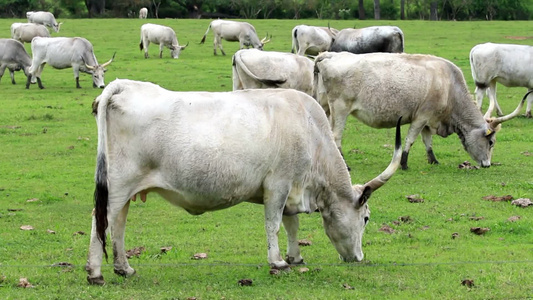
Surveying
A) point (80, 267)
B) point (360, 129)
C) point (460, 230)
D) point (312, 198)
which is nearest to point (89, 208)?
point (80, 267)

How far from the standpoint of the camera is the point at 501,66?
2075 centimetres

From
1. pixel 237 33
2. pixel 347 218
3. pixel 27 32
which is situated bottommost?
pixel 27 32

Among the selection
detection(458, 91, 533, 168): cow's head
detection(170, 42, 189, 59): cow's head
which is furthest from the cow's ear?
detection(170, 42, 189, 59): cow's head

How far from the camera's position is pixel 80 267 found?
876 cm

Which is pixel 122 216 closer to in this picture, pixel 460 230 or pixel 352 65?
pixel 460 230

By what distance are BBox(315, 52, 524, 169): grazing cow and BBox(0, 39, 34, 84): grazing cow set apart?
56.0 feet

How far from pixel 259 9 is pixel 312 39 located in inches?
1472

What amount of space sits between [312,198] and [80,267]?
258 centimetres

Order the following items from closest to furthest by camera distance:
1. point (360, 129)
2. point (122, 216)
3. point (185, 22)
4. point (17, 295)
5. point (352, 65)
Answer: point (17, 295)
point (122, 216)
point (352, 65)
point (360, 129)
point (185, 22)

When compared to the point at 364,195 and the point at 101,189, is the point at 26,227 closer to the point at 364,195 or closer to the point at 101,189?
the point at 101,189

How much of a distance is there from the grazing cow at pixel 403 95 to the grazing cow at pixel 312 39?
16557 millimetres

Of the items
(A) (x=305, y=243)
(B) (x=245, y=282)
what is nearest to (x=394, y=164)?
(A) (x=305, y=243)

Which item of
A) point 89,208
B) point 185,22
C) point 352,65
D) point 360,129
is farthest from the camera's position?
point 185,22

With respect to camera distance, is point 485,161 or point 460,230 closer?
point 460,230
